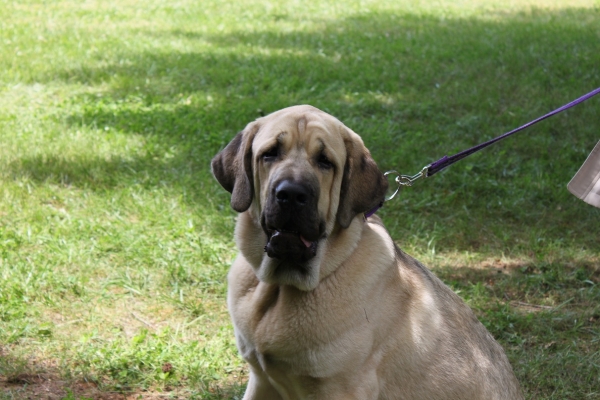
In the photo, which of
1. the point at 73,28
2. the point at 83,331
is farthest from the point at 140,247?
the point at 73,28

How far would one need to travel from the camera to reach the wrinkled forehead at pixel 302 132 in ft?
10.9

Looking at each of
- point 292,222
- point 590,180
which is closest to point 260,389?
point 292,222

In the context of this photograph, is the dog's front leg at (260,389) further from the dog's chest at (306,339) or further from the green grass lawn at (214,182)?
the green grass lawn at (214,182)

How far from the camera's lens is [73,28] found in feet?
42.8

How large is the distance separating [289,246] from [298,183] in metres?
0.28

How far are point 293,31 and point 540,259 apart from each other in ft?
27.6

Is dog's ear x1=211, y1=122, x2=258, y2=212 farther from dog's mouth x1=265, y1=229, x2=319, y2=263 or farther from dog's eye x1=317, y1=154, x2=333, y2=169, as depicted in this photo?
dog's eye x1=317, y1=154, x2=333, y2=169

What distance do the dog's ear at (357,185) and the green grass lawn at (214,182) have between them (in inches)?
59.0

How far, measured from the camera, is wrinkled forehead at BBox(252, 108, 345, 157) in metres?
3.32

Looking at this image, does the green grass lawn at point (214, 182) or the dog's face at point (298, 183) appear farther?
the green grass lawn at point (214, 182)

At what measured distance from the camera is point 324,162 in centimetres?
336

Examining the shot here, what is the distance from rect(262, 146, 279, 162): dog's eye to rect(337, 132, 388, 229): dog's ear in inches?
12.8

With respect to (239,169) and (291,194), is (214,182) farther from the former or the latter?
(291,194)

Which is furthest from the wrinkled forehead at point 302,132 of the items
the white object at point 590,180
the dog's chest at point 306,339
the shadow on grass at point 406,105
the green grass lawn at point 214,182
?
the shadow on grass at point 406,105
